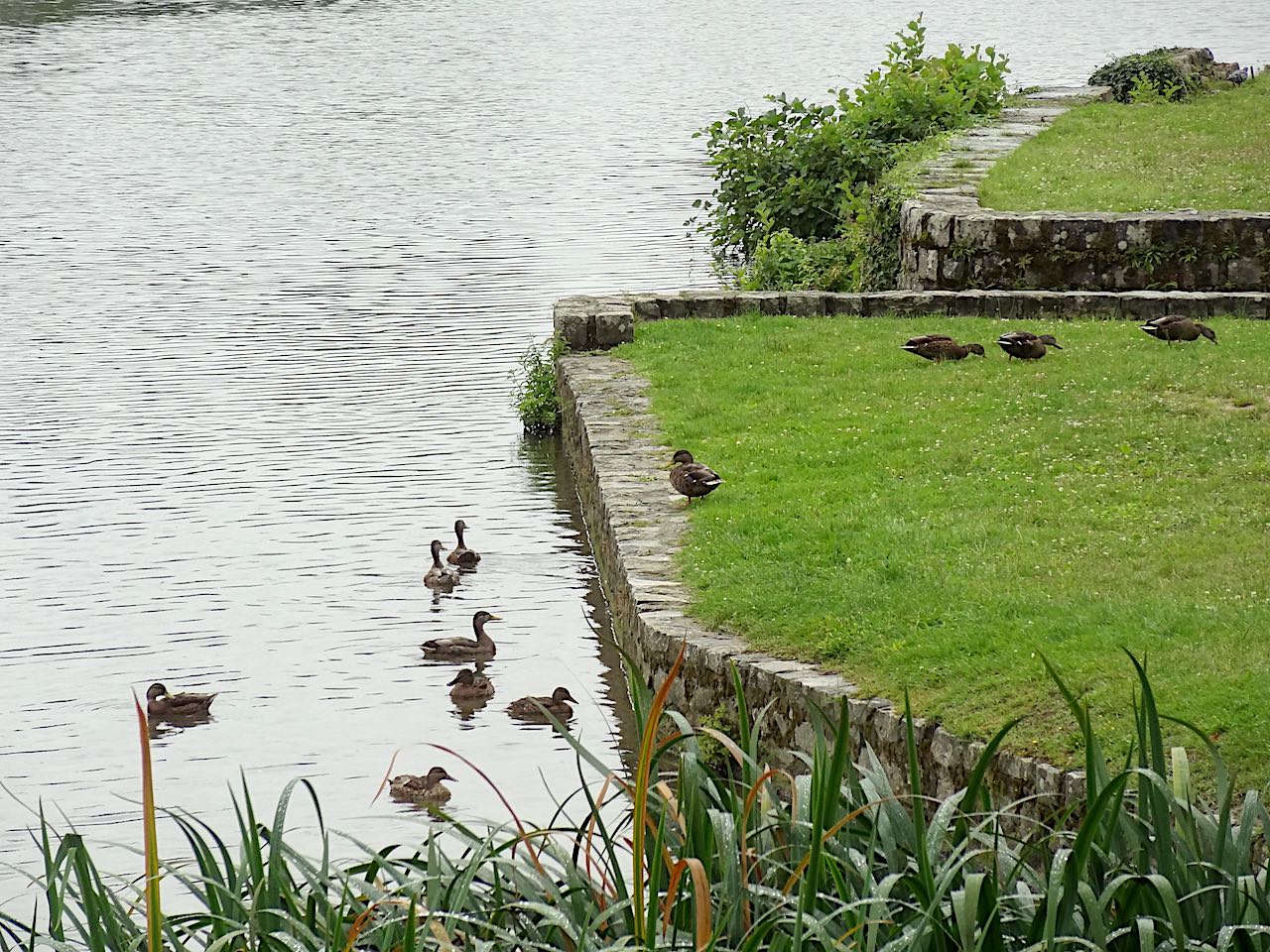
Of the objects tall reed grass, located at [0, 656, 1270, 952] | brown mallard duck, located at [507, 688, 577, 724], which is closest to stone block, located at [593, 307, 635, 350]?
brown mallard duck, located at [507, 688, 577, 724]

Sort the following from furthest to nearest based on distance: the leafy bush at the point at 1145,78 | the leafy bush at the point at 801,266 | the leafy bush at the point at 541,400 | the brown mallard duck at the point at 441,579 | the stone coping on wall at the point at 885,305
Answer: the leafy bush at the point at 1145,78 → the leafy bush at the point at 801,266 → the leafy bush at the point at 541,400 → the stone coping on wall at the point at 885,305 → the brown mallard duck at the point at 441,579

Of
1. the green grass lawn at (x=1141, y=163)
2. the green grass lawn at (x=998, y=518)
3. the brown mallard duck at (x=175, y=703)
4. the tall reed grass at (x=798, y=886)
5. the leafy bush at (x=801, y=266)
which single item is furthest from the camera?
the leafy bush at (x=801, y=266)

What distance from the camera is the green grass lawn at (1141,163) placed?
15555mm

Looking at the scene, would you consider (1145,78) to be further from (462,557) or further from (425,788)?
(425,788)

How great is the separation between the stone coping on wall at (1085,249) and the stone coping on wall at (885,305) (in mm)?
373

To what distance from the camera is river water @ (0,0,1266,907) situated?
27.6 feet

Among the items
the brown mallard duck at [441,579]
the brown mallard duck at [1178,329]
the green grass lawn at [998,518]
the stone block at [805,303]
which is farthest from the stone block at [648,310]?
the brown mallard duck at [441,579]

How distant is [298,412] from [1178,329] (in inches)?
263

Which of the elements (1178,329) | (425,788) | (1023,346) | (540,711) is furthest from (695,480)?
(1178,329)

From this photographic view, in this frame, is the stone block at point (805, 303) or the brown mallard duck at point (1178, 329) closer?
the brown mallard duck at point (1178, 329)

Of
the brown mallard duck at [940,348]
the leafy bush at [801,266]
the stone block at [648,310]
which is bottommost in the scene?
the leafy bush at [801,266]

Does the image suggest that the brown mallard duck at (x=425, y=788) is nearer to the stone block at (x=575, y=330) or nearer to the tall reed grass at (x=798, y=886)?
the tall reed grass at (x=798, y=886)

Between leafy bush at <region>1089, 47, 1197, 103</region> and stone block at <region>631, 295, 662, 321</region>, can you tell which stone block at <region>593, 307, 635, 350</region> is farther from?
leafy bush at <region>1089, 47, 1197, 103</region>

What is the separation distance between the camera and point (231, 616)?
32.5 ft
